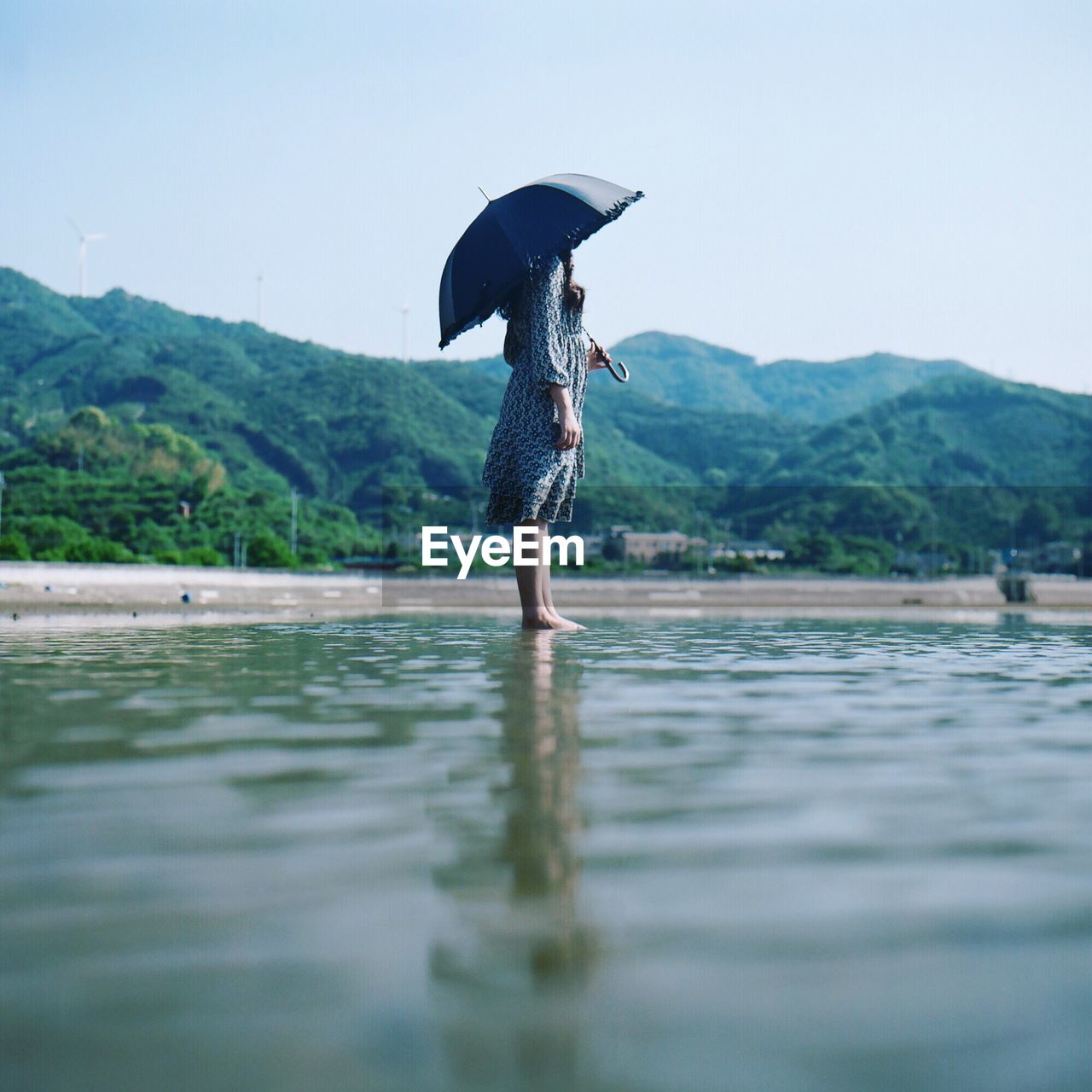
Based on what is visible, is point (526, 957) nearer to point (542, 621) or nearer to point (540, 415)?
point (540, 415)

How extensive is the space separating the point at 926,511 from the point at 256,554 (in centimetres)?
5432

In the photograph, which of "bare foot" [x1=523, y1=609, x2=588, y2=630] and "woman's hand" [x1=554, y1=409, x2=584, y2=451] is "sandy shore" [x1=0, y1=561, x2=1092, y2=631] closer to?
"bare foot" [x1=523, y1=609, x2=588, y2=630]

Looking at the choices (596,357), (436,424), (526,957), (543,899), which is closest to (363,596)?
(596,357)

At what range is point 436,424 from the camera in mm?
125875

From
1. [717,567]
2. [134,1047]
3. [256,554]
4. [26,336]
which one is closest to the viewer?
[134,1047]

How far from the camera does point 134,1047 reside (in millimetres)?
910

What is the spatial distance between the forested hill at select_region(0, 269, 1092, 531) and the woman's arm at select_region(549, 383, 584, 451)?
105287 mm

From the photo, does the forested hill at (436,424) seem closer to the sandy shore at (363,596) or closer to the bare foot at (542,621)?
the sandy shore at (363,596)

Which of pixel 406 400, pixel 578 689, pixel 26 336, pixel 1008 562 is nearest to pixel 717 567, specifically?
pixel 1008 562

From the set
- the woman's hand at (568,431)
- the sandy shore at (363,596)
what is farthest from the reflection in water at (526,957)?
the sandy shore at (363,596)

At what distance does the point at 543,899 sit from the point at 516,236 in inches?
198

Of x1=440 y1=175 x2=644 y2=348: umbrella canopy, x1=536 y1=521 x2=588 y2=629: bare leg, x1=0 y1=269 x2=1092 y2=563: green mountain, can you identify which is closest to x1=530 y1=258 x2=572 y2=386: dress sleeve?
x1=440 y1=175 x2=644 y2=348: umbrella canopy

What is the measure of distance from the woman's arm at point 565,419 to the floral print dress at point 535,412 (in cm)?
4

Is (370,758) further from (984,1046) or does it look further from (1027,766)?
(984,1046)
